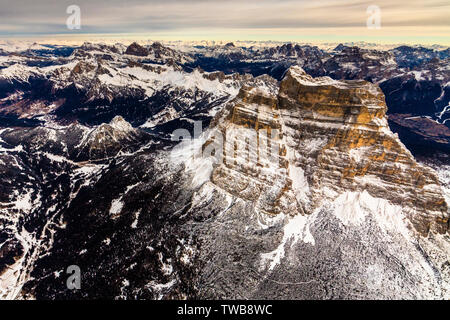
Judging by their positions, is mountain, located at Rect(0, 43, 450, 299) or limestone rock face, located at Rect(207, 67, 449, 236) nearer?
mountain, located at Rect(0, 43, 450, 299)

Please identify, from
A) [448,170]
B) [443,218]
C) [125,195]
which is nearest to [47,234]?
[125,195]

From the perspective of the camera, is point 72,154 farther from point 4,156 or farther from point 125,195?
point 125,195

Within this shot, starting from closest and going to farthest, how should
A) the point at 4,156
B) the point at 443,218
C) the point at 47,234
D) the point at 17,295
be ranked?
the point at 443,218 < the point at 17,295 < the point at 47,234 < the point at 4,156

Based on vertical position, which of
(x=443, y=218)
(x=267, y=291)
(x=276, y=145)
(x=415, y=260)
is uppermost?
(x=276, y=145)

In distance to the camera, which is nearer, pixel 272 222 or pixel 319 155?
pixel 272 222

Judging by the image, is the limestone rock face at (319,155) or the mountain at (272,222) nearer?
the mountain at (272,222)

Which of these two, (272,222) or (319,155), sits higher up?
(319,155)

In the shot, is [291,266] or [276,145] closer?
[291,266]

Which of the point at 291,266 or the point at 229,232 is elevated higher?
the point at 229,232
